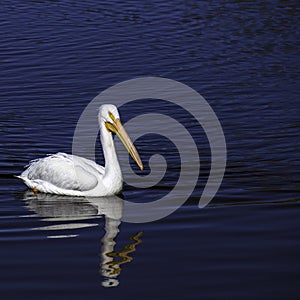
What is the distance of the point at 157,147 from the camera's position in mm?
11445

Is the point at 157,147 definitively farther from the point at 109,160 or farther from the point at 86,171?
the point at 86,171

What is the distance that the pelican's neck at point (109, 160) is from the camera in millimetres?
9789

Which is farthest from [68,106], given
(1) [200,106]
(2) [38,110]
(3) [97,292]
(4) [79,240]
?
(3) [97,292]

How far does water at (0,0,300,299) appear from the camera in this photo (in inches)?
287

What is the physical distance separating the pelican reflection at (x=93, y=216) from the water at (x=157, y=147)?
21 mm

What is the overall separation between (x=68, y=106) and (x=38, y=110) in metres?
0.48

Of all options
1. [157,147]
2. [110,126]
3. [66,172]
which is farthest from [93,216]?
[157,147]

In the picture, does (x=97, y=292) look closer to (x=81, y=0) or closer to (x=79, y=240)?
(x=79, y=240)

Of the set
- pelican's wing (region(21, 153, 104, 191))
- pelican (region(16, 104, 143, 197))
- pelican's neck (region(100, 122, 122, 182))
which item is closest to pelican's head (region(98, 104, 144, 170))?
pelican (region(16, 104, 143, 197))

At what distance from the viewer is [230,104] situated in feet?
43.1

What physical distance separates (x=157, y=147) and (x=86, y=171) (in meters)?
1.77

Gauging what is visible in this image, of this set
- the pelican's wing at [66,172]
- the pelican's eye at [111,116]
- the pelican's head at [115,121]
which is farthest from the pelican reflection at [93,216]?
the pelican's eye at [111,116]

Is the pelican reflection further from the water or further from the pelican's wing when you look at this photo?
the pelican's wing

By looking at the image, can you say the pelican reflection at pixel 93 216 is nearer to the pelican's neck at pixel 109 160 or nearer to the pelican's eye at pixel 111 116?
the pelican's neck at pixel 109 160
